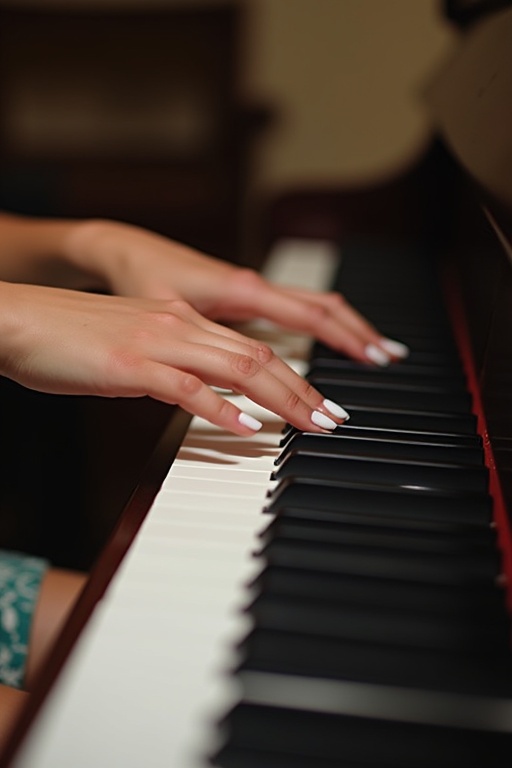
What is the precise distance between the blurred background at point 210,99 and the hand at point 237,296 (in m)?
2.08

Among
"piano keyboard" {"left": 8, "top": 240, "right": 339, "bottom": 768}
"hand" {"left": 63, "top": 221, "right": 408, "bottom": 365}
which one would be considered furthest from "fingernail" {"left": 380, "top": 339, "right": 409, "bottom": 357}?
"piano keyboard" {"left": 8, "top": 240, "right": 339, "bottom": 768}

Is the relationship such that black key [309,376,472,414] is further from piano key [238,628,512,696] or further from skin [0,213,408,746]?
piano key [238,628,512,696]

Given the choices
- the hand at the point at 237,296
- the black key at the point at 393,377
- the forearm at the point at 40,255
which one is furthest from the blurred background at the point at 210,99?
the black key at the point at 393,377

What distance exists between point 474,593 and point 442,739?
13 centimetres

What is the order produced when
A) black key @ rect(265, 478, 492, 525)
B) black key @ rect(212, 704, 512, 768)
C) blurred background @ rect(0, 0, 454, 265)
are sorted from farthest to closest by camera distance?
blurred background @ rect(0, 0, 454, 265)
black key @ rect(265, 478, 492, 525)
black key @ rect(212, 704, 512, 768)

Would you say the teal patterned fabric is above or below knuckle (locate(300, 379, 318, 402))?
below

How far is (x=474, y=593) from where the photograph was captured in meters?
0.60

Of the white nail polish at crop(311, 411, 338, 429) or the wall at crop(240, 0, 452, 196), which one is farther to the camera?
the wall at crop(240, 0, 452, 196)

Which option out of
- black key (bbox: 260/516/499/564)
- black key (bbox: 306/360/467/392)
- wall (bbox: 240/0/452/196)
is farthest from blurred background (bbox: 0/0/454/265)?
black key (bbox: 260/516/499/564)

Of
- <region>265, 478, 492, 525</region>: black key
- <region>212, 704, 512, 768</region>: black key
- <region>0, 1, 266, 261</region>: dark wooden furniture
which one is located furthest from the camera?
<region>0, 1, 266, 261</region>: dark wooden furniture

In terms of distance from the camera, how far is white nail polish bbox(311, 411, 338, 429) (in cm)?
83

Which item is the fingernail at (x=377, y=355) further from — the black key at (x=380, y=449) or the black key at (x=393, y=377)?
the black key at (x=380, y=449)

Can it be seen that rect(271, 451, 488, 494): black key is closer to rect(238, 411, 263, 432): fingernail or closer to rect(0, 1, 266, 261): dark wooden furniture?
rect(238, 411, 263, 432): fingernail

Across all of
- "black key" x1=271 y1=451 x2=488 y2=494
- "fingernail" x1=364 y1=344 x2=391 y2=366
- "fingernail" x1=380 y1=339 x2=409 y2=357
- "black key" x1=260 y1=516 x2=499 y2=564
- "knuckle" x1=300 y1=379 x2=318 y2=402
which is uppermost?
"fingernail" x1=380 y1=339 x2=409 y2=357
